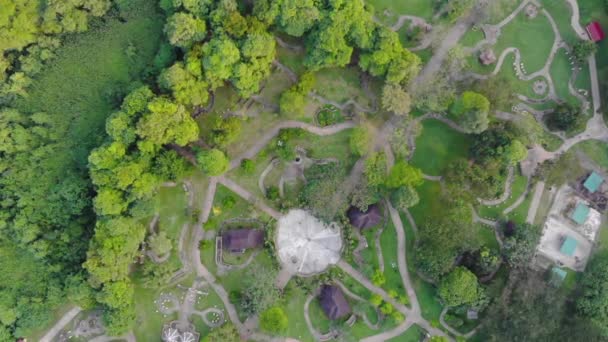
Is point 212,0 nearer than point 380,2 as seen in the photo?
Yes

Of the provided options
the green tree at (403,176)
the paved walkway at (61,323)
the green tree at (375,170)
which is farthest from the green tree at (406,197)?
the paved walkway at (61,323)

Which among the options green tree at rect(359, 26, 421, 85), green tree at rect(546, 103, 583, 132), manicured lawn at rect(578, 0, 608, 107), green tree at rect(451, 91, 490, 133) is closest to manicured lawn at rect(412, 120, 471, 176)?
green tree at rect(451, 91, 490, 133)

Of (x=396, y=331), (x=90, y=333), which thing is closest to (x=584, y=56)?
(x=396, y=331)

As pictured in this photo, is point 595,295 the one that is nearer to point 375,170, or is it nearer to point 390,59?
point 375,170

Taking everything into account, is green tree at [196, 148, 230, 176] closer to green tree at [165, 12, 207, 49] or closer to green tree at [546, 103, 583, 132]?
green tree at [165, 12, 207, 49]

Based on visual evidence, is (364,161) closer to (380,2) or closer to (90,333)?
(380,2)

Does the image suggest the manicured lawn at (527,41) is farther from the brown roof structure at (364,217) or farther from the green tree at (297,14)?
the brown roof structure at (364,217)

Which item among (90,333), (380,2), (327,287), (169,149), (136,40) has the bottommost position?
(90,333)
